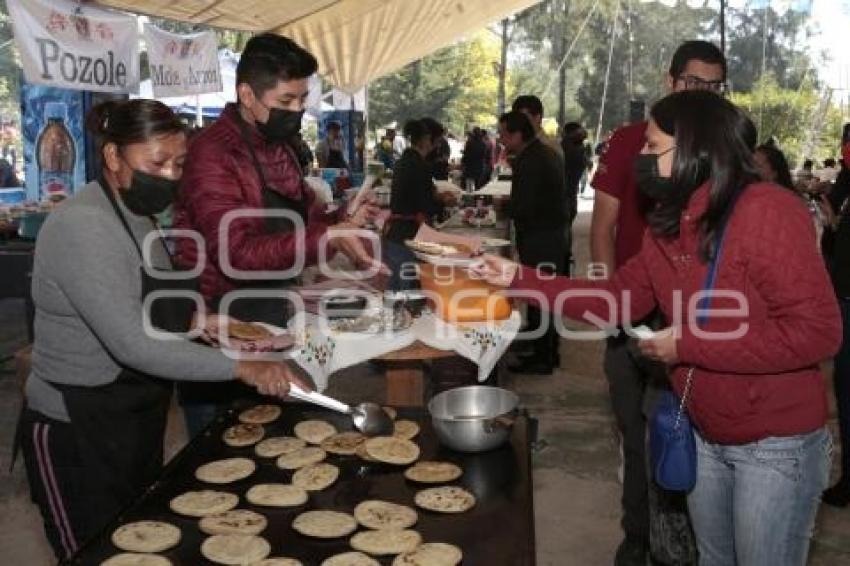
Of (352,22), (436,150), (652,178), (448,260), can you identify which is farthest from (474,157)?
(652,178)

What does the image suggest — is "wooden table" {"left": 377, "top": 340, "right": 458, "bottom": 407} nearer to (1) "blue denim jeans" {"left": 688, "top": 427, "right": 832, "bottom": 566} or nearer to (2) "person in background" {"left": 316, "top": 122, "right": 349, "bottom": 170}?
(1) "blue denim jeans" {"left": 688, "top": 427, "right": 832, "bottom": 566}

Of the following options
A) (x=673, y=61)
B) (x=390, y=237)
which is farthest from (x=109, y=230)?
(x=390, y=237)

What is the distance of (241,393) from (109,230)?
935 mm

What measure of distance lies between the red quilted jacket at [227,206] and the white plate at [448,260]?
24.8 inches

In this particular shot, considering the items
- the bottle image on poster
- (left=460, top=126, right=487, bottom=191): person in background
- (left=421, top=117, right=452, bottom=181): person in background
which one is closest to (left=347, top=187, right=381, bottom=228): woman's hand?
(left=421, top=117, right=452, bottom=181): person in background

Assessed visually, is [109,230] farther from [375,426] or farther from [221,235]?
[375,426]

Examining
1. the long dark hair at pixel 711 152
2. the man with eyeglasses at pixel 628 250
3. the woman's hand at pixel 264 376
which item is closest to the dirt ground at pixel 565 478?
the man with eyeglasses at pixel 628 250

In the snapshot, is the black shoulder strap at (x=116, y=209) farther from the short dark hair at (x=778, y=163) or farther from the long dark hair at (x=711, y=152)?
the short dark hair at (x=778, y=163)

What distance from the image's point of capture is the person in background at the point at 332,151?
42.8 ft

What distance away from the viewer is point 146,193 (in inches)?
81.0

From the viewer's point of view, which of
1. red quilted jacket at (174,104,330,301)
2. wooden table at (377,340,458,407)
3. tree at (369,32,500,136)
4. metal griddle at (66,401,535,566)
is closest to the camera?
metal griddle at (66,401,535,566)

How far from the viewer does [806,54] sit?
36250 millimetres

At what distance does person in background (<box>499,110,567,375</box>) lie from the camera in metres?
5.96

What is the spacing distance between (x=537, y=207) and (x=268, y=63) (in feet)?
12.3
